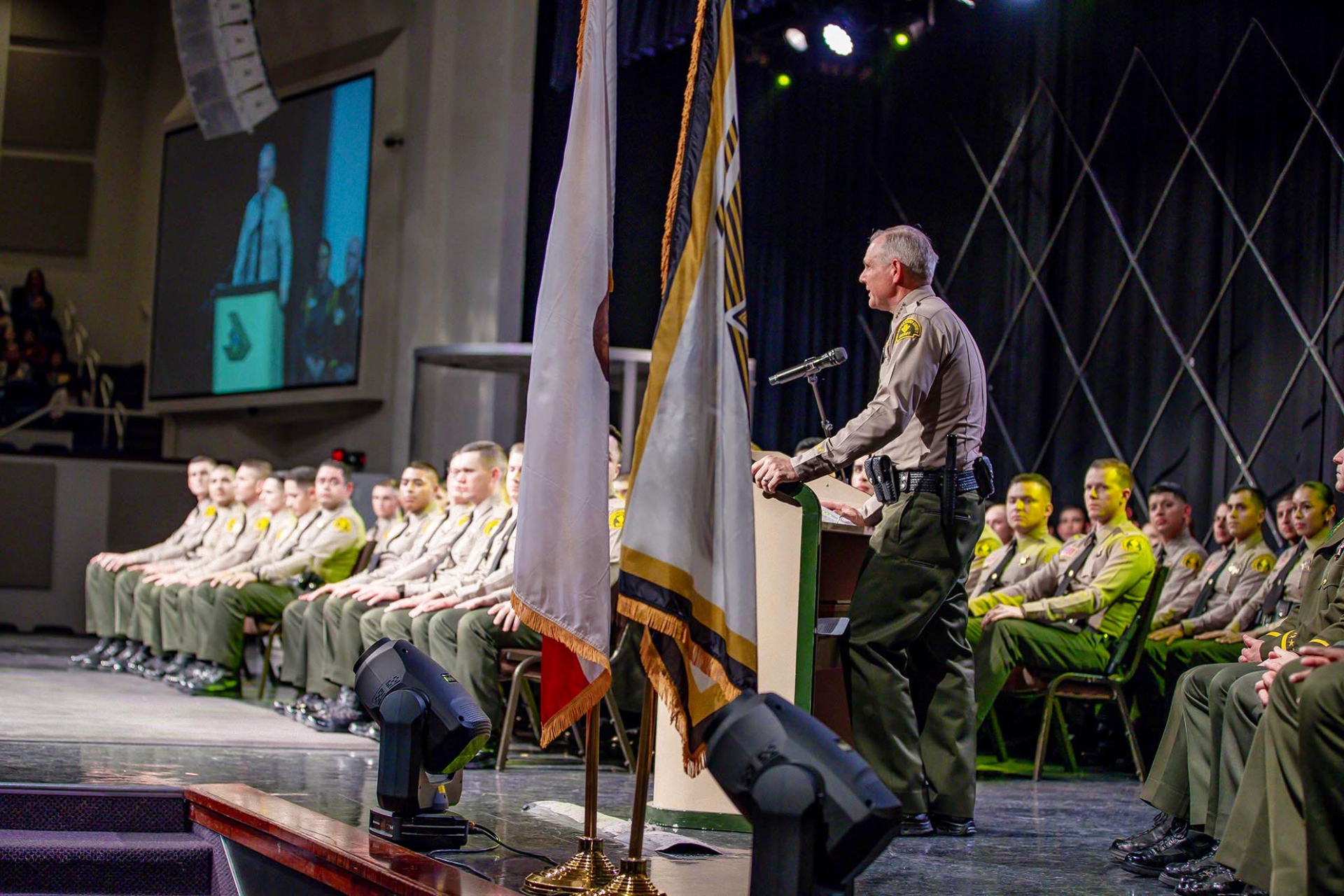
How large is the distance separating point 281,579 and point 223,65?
4.51m

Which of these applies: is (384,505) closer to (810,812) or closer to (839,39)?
(839,39)

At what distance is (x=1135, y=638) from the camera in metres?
5.27

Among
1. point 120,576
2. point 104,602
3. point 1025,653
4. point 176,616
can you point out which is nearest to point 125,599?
point 120,576

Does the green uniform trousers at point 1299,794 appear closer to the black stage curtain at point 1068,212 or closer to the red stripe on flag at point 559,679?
the red stripe on flag at point 559,679

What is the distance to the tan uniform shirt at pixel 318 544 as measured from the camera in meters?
6.97

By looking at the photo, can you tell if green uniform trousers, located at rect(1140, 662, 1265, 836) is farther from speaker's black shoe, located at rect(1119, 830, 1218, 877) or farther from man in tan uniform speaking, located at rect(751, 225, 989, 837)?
man in tan uniform speaking, located at rect(751, 225, 989, 837)

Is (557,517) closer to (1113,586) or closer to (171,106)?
(1113,586)


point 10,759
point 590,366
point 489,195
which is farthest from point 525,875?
point 489,195

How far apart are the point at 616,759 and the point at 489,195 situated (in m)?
6.00

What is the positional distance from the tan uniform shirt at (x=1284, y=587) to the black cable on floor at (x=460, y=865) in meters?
3.40

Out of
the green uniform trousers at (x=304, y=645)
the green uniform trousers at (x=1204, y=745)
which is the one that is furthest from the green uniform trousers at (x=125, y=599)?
the green uniform trousers at (x=1204, y=745)

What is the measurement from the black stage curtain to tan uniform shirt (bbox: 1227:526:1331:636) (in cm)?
144

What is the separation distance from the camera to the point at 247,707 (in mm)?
6379

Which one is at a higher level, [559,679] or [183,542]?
[183,542]
